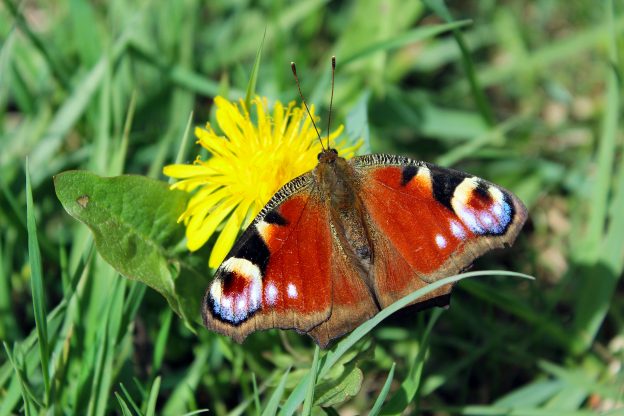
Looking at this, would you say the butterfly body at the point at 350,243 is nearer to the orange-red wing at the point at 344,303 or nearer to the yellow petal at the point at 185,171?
the orange-red wing at the point at 344,303

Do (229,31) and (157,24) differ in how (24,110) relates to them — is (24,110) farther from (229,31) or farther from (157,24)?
(229,31)

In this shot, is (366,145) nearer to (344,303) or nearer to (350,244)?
(350,244)

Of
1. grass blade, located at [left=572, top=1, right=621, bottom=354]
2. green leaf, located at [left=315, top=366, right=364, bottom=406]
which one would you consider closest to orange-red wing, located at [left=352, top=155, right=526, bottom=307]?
green leaf, located at [left=315, top=366, right=364, bottom=406]

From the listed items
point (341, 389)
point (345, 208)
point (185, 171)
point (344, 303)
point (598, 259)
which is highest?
point (185, 171)

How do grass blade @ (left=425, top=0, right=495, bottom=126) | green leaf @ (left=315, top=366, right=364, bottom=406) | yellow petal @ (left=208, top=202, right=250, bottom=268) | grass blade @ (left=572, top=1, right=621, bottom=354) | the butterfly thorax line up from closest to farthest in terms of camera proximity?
1. green leaf @ (left=315, top=366, right=364, bottom=406)
2. the butterfly thorax
3. yellow petal @ (left=208, top=202, right=250, bottom=268)
4. grass blade @ (left=425, top=0, right=495, bottom=126)
5. grass blade @ (left=572, top=1, right=621, bottom=354)

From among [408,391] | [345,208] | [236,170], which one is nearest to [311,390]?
[408,391]

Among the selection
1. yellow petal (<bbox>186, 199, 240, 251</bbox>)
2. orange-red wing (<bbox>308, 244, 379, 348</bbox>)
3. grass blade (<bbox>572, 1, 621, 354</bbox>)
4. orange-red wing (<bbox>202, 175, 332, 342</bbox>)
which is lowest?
grass blade (<bbox>572, 1, 621, 354</bbox>)

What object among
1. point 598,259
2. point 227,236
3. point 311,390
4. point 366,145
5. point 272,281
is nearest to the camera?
point 311,390

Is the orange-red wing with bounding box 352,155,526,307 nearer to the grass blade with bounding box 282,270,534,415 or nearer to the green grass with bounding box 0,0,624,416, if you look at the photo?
the grass blade with bounding box 282,270,534,415
